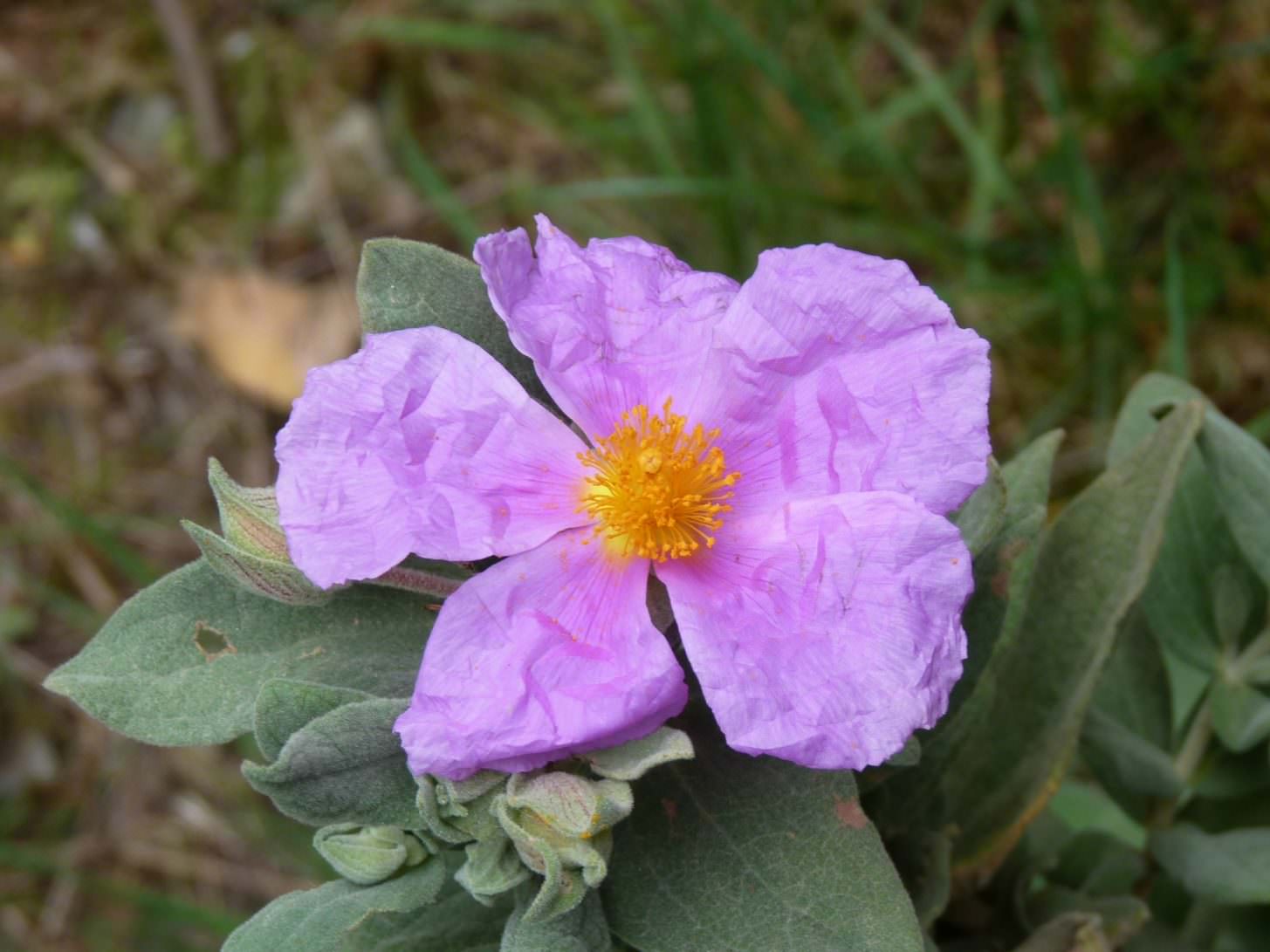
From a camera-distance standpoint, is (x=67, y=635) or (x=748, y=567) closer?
(x=748, y=567)

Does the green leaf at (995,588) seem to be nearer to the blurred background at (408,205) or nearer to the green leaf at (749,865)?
the green leaf at (749,865)

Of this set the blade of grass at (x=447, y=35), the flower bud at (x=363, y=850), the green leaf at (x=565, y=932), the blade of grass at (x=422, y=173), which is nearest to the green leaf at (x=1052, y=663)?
the green leaf at (x=565, y=932)

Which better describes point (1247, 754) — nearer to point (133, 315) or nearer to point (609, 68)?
point (609, 68)

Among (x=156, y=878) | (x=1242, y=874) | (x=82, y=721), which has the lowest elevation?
(x=156, y=878)

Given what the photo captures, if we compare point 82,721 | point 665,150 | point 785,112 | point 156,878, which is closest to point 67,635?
point 82,721

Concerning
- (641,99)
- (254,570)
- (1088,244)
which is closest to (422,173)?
(641,99)

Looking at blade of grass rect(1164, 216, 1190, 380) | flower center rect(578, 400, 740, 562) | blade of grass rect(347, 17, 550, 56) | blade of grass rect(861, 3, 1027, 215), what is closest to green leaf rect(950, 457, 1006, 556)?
flower center rect(578, 400, 740, 562)
